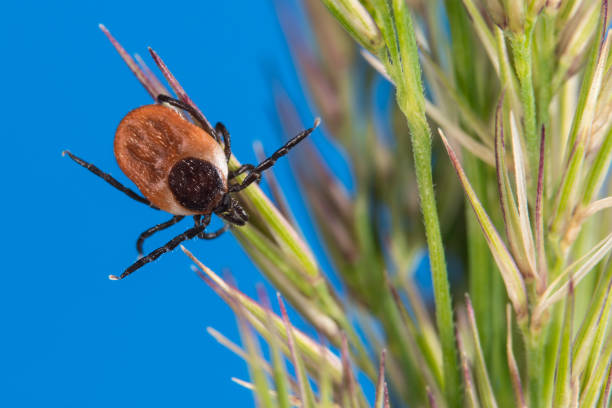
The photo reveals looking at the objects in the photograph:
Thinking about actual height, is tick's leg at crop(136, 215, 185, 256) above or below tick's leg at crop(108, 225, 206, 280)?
above

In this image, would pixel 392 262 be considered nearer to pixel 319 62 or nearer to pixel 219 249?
pixel 319 62

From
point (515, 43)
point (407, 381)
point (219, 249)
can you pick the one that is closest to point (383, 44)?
point (515, 43)

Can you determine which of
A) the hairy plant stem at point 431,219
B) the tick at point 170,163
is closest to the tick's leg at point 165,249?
the tick at point 170,163

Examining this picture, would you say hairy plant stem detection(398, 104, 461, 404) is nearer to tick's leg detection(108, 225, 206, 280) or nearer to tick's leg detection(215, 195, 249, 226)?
tick's leg detection(215, 195, 249, 226)

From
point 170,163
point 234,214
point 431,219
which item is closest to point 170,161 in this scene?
point 170,163

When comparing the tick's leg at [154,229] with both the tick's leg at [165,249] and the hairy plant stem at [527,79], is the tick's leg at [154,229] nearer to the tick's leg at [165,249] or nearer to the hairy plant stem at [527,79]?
the tick's leg at [165,249]

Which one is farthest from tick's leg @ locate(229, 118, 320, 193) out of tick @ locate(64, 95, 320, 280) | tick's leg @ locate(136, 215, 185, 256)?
tick's leg @ locate(136, 215, 185, 256)

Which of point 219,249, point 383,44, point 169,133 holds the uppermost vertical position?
point 219,249

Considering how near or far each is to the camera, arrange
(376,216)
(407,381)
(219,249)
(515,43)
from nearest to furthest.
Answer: (515,43), (407,381), (376,216), (219,249)
